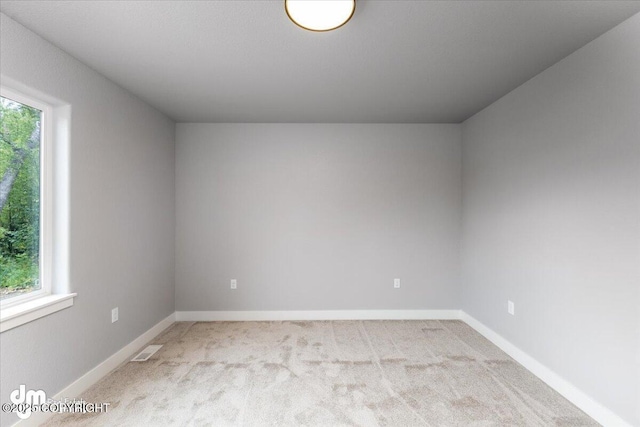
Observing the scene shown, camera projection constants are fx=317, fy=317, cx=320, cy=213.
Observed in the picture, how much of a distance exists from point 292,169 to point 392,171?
1286 mm

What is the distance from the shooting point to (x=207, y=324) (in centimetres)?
385

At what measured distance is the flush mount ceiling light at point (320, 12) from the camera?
65.1 inches

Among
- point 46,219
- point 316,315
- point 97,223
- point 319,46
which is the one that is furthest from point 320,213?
point 46,219

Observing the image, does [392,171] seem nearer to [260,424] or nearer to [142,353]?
[260,424]

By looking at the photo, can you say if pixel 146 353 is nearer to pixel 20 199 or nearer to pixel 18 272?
Result: pixel 18 272

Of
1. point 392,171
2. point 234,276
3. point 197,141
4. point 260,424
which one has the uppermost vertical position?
point 197,141

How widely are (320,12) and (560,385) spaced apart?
3045 mm

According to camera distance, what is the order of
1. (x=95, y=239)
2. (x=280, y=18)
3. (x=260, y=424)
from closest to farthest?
(x=280, y=18), (x=260, y=424), (x=95, y=239)

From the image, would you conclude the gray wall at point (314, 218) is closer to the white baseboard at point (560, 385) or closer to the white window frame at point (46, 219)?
the white baseboard at point (560, 385)

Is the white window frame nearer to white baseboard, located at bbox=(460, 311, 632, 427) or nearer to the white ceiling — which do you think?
the white ceiling

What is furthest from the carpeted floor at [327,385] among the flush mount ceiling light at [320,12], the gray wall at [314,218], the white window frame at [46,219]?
the flush mount ceiling light at [320,12]

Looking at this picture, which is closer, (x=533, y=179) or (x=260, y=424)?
(x=260, y=424)

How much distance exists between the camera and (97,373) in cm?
255

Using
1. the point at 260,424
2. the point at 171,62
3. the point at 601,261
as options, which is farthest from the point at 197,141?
the point at 601,261
